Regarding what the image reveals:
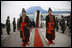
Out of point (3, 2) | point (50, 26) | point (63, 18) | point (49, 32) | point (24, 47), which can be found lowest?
point (24, 47)

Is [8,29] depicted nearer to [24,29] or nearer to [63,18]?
[24,29]

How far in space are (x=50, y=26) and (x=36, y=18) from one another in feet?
3.85

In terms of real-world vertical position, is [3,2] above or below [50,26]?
above

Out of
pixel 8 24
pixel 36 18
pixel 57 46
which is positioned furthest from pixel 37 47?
pixel 36 18

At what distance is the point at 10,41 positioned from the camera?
165 centimetres

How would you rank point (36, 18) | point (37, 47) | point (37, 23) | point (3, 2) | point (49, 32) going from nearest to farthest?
point (37, 47), point (3, 2), point (49, 32), point (37, 23), point (36, 18)

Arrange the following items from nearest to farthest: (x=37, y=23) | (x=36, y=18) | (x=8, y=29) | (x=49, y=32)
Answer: (x=49, y=32), (x=8, y=29), (x=37, y=23), (x=36, y=18)

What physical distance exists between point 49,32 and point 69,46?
465mm

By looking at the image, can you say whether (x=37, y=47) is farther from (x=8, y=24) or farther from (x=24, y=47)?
(x=8, y=24)

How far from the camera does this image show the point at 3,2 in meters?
1.61

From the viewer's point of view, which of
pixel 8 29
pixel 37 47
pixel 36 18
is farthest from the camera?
pixel 36 18

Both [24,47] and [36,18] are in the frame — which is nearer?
[24,47]

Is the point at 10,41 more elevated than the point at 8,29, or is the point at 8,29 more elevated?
the point at 8,29

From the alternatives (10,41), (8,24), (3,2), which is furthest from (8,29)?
(3,2)
